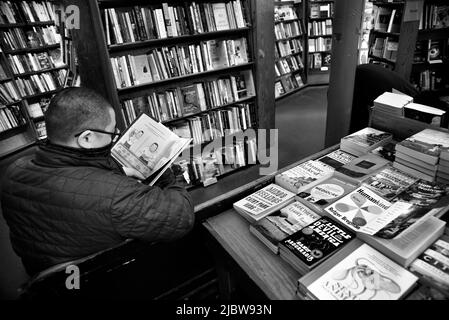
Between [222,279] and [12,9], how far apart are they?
517 cm

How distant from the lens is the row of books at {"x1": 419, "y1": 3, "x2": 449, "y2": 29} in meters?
3.47

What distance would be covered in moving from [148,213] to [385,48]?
4515mm

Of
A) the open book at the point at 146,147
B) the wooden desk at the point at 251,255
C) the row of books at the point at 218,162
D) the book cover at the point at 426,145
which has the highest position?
the open book at the point at 146,147

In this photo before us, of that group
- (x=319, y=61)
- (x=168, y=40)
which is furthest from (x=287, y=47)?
(x=168, y=40)

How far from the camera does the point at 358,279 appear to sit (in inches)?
35.1

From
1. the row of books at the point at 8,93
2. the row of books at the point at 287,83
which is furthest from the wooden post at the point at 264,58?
the row of books at the point at 8,93

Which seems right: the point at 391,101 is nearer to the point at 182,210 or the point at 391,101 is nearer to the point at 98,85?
the point at 182,210

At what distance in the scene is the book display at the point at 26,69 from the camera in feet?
14.0

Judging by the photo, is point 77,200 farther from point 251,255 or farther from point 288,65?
point 288,65

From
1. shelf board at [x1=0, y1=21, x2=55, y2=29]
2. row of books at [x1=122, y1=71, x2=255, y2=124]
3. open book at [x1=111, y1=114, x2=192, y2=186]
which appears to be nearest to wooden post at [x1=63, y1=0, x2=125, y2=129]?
row of books at [x1=122, y1=71, x2=255, y2=124]

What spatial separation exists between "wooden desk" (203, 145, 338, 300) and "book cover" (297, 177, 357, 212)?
0.29 meters

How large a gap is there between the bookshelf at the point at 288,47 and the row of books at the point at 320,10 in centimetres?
30

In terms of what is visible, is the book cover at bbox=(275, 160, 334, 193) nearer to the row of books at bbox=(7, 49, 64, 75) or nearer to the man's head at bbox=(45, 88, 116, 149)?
the man's head at bbox=(45, 88, 116, 149)

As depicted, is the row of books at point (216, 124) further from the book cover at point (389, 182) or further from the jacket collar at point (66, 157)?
the book cover at point (389, 182)
